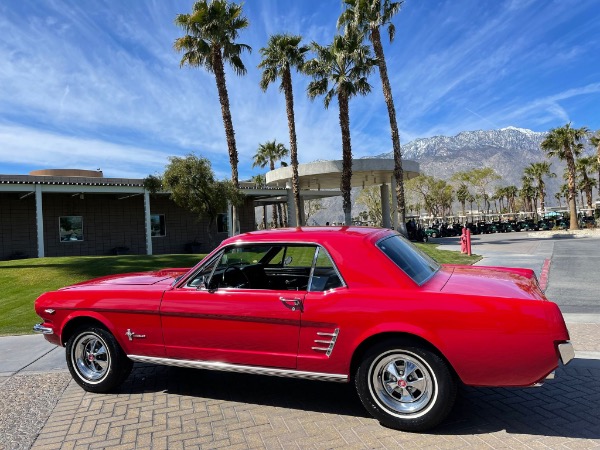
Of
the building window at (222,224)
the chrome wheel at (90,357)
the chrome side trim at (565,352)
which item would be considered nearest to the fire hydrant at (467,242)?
the chrome side trim at (565,352)

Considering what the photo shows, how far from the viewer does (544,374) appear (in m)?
3.03

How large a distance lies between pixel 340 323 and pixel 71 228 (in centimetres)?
2347

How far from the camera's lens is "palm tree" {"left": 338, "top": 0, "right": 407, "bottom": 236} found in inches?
939

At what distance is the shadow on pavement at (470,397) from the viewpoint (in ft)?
11.0

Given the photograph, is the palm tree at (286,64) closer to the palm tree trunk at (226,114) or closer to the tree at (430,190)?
the palm tree trunk at (226,114)

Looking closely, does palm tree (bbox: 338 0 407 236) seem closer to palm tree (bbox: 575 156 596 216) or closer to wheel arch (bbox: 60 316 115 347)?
wheel arch (bbox: 60 316 115 347)

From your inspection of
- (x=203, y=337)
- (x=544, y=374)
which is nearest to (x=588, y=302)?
(x=544, y=374)

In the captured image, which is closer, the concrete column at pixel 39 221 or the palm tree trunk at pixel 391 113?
the concrete column at pixel 39 221

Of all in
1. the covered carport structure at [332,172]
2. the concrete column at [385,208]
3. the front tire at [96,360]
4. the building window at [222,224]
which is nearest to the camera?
the front tire at [96,360]

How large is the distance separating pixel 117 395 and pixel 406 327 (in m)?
2.99

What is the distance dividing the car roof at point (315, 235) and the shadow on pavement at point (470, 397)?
1.48 metres

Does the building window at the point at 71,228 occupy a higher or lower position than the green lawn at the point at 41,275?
higher

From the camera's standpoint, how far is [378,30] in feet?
78.7

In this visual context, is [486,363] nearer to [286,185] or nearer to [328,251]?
[328,251]
